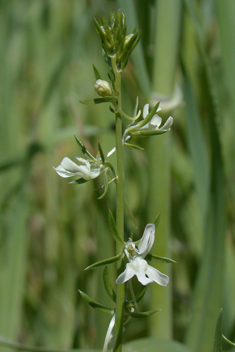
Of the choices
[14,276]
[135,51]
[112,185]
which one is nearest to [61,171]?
[135,51]

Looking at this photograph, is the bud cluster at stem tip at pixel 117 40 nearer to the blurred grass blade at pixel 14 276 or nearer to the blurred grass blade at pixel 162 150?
the blurred grass blade at pixel 162 150

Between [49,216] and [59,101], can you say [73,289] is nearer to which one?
[49,216]

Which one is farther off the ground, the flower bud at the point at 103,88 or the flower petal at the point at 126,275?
the flower bud at the point at 103,88

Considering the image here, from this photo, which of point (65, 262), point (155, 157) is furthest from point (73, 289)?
point (155, 157)

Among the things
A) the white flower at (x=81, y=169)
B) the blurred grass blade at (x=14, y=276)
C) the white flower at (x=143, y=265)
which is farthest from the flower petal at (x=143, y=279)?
the blurred grass blade at (x=14, y=276)

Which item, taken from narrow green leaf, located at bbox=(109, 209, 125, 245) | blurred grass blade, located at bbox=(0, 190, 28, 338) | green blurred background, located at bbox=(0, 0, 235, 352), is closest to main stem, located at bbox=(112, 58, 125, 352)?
narrow green leaf, located at bbox=(109, 209, 125, 245)

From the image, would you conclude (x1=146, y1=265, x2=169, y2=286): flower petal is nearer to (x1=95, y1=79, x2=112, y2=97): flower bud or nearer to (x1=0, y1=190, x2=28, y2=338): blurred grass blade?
(x1=95, y1=79, x2=112, y2=97): flower bud

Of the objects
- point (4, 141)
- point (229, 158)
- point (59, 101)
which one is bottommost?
point (229, 158)
